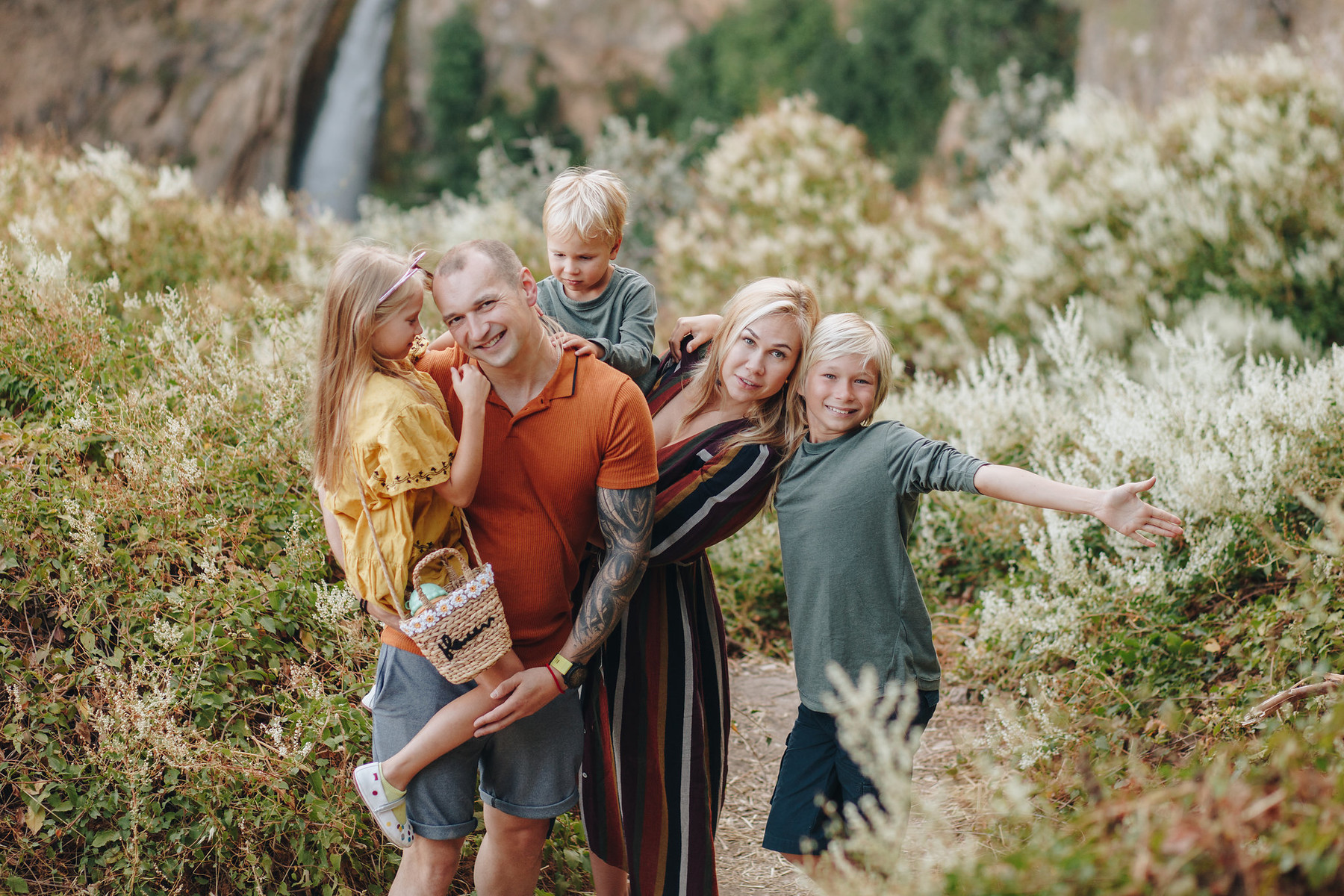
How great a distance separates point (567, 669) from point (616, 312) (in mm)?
1224

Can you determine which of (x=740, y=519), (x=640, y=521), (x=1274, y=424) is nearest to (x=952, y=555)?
(x=1274, y=424)

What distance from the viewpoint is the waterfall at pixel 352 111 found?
62.5ft

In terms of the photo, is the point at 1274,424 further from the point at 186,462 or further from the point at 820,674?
the point at 186,462

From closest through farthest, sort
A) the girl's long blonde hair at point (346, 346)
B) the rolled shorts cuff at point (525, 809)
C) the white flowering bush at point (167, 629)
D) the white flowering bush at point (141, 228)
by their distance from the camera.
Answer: the girl's long blonde hair at point (346, 346), the rolled shorts cuff at point (525, 809), the white flowering bush at point (167, 629), the white flowering bush at point (141, 228)

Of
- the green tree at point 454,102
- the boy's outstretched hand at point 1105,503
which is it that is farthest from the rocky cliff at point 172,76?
the boy's outstretched hand at point 1105,503

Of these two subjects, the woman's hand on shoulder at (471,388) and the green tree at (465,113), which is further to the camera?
the green tree at (465,113)

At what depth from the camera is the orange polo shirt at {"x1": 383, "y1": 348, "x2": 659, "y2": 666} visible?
2193 mm

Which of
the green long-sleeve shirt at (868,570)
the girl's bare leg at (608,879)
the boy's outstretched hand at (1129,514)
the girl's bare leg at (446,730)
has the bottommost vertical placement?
the girl's bare leg at (608,879)

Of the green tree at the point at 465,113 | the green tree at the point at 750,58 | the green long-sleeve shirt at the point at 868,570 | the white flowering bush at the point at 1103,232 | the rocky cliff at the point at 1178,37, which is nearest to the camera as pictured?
the green long-sleeve shirt at the point at 868,570

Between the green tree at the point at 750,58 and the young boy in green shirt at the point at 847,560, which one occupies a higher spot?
the green tree at the point at 750,58

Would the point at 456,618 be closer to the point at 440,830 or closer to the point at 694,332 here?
the point at 440,830

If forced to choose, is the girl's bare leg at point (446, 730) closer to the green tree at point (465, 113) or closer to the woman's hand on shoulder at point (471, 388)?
the woman's hand on shoulder at point (471, 388)

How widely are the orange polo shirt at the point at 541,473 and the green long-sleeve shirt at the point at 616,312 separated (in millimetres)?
630

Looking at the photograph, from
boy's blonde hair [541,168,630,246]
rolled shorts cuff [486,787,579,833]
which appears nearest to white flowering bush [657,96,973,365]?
boy's blonde hair [541,168,630,246]
